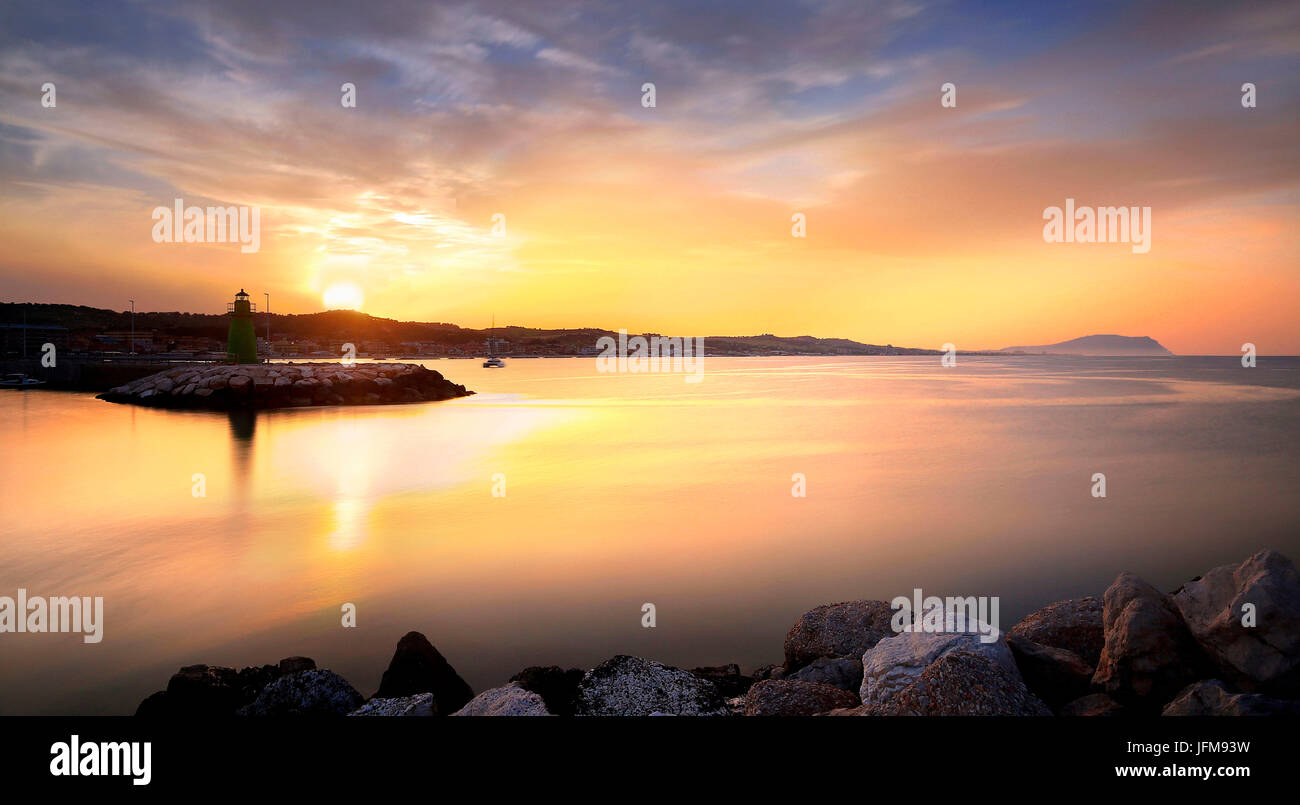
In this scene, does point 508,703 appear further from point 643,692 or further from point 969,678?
point 969,678

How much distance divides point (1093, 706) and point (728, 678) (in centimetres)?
324

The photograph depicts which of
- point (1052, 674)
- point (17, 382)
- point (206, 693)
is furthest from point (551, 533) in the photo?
point (17, 382)

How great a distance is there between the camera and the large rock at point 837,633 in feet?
22.1

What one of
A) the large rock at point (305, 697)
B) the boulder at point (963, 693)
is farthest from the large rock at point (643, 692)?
the large rock at point (305, 697)

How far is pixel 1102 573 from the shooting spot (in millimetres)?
10641

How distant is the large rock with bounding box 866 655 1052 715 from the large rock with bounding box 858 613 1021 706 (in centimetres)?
30

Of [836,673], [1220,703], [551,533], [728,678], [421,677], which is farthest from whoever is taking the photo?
[551,533]

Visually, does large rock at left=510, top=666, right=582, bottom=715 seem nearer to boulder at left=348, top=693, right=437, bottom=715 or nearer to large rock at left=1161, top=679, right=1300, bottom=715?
boulder at left=348, top=693, right=437, bottom=715

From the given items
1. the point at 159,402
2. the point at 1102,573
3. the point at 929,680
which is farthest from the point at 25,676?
the point at 159,402

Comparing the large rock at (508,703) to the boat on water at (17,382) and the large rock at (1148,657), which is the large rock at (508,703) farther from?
the boat on water at (17,382)

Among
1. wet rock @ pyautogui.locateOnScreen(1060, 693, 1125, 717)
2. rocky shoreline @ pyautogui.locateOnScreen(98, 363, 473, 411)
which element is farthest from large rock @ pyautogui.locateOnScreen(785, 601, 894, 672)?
rocky shoreline @ pyautogui.locateOnScreen(98, 363, 473, 411)

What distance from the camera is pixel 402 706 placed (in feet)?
17.7

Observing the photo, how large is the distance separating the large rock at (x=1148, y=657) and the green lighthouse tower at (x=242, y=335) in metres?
55.6
